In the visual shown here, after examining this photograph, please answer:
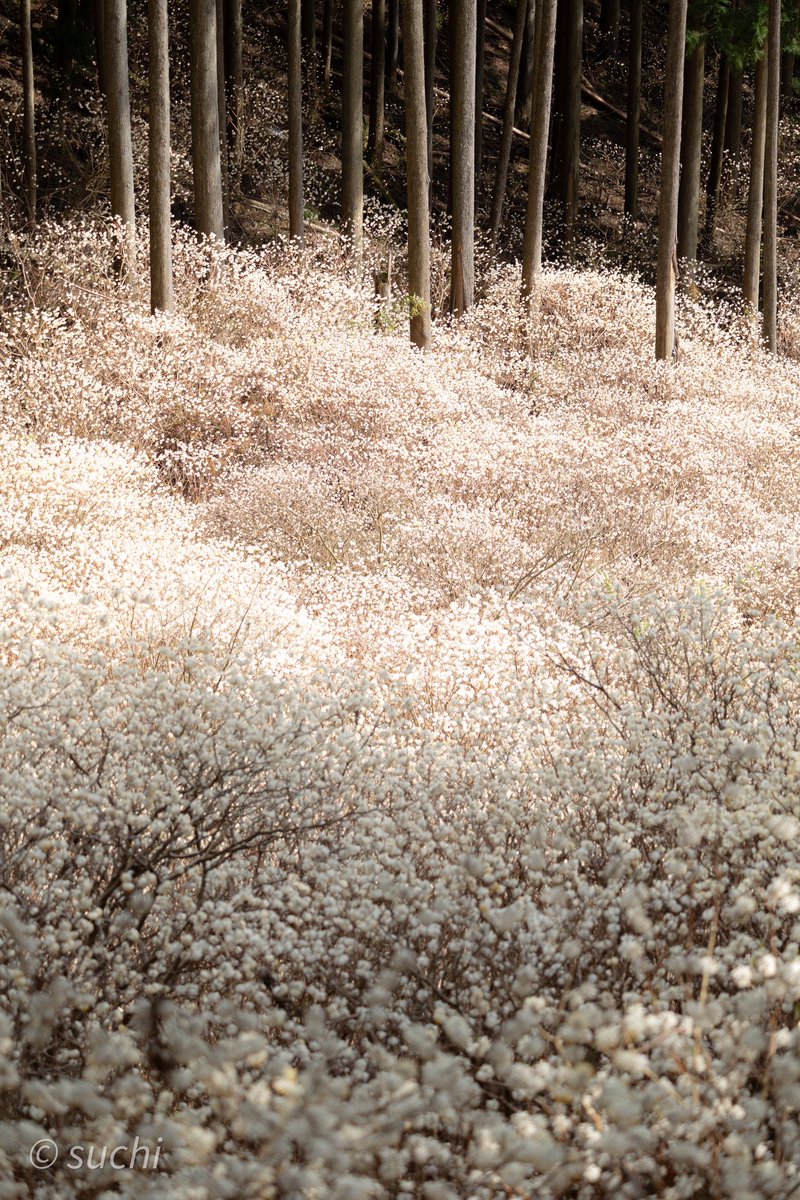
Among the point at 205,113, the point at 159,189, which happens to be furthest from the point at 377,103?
the point at 159,189

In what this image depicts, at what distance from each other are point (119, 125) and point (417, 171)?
4198 mm

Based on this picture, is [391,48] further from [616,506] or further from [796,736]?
[796,736]

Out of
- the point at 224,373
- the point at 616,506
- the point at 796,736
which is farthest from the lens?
the point at 224,373

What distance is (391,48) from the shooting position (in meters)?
28.5

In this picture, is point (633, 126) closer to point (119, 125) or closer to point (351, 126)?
point (351, 126)

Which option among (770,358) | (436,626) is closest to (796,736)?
(436,626)

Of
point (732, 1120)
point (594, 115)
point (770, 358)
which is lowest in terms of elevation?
point (770, 358)

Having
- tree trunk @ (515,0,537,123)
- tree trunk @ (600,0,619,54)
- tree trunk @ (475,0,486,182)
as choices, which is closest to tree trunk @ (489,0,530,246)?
tree trunk @ (475,0,486,182)

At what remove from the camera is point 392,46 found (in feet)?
93.4

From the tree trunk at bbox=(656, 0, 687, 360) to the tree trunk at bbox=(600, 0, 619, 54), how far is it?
18.8 metres

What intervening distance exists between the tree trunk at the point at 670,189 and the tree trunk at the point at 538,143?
6.35ft

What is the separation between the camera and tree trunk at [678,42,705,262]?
65.9 ft

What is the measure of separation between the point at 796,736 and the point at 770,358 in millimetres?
14779

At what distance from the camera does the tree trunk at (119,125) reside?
13109 mm
